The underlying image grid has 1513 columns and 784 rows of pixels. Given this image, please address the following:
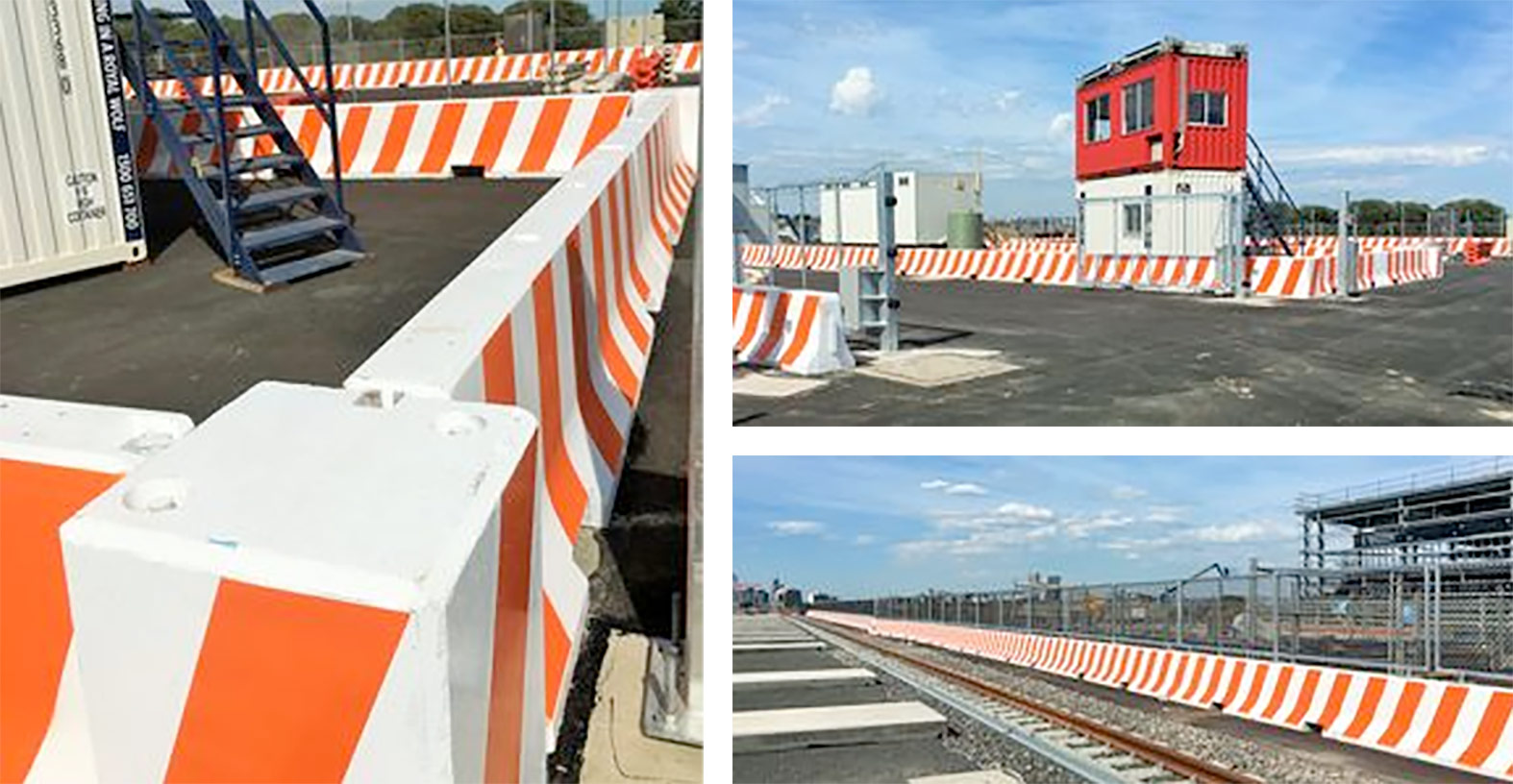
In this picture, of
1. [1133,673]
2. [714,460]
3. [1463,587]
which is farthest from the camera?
[1133,673]

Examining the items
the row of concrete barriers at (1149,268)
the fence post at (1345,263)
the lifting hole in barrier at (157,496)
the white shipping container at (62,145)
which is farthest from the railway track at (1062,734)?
the fence post at (1345,263)

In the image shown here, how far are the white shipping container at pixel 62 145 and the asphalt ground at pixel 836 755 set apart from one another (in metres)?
5.61

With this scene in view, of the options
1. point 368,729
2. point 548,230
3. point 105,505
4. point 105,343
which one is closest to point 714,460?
point 368,729

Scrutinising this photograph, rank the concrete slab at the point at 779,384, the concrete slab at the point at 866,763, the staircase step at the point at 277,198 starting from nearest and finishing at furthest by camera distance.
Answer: the concrete slab at the point at 866,763, the concrete slab at the point at 779,384, the staircase step at the point at 277,198

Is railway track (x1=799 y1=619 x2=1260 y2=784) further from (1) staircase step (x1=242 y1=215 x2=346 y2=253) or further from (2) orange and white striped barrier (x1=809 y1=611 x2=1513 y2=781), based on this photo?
(1) staircase step (x1=242 y1=215 x2=346 y2=253)

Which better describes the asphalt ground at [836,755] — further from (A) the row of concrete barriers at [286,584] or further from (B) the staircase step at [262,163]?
(B) the staircase step at [262,163]

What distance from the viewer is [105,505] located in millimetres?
1205

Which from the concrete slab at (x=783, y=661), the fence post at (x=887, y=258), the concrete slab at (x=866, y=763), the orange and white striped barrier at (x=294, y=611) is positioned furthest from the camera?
the fence post at (x=887, y=258)

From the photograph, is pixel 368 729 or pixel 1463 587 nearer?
pixel 368 729

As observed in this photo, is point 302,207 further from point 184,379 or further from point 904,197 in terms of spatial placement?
point 904,197

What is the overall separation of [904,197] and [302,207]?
23055mm

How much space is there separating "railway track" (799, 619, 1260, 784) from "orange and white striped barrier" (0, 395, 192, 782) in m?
3.20

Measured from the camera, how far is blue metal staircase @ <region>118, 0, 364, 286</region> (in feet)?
22.4

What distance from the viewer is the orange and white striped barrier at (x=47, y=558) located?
164 centimetres
